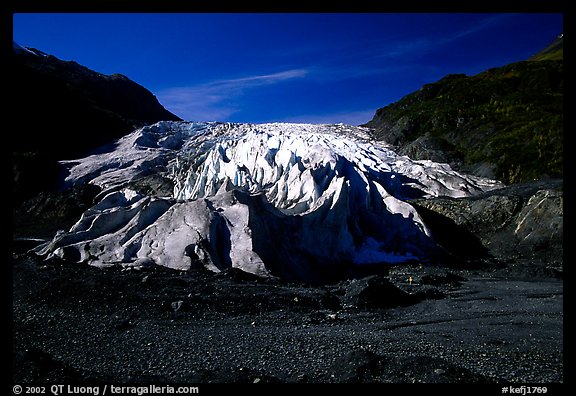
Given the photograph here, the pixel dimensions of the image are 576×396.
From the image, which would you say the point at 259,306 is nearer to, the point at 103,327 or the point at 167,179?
the point at 103,327

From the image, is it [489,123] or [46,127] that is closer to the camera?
[489,123]

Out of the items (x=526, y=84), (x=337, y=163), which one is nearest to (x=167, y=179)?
(x=337, y=163)

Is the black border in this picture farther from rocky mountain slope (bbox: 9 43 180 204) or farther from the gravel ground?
rocky mountain slope (bbox: 9 43 180 204)

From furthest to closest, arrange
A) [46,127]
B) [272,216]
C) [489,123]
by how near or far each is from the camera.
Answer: [46,127] → [489,123] → [272,216]

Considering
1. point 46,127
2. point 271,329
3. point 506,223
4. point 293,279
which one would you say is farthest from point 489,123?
point 46,127
